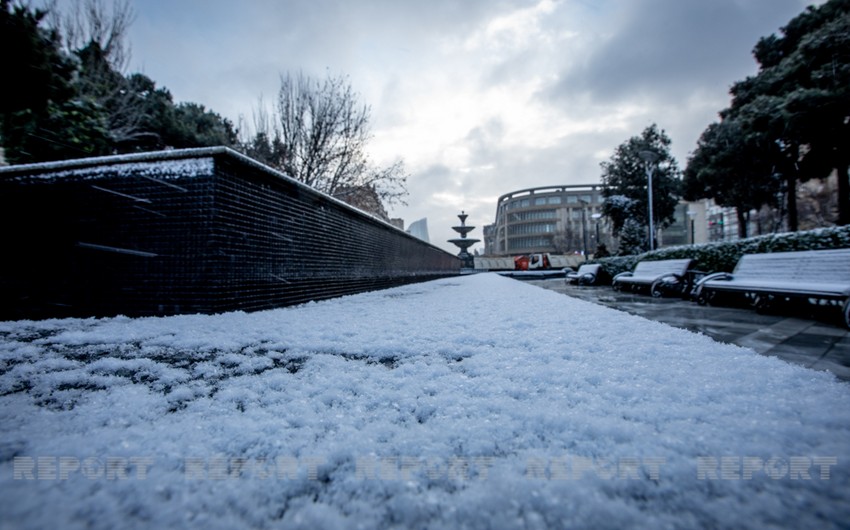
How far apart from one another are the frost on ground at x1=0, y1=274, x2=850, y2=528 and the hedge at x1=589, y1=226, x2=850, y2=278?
15.0ft

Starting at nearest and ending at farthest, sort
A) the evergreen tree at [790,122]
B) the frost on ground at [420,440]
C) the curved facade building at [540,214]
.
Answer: the frost on ground at [420,440] < the evergreen tree at [790,122] < the curved facade building at [540,214]

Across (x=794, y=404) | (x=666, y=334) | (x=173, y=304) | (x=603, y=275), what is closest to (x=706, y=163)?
(x=603, y=275)

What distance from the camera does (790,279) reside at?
4336mm

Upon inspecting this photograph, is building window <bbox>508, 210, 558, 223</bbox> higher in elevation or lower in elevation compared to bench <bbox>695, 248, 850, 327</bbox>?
higher

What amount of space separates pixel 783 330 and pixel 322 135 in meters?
14.8

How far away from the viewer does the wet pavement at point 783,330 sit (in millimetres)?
2221

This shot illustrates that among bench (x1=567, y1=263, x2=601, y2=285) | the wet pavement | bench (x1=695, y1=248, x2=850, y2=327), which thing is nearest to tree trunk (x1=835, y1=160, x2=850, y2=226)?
bench (x1=567, y1=263, x2=601, y2=285)

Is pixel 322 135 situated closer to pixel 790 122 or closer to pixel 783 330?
pixel 783 330

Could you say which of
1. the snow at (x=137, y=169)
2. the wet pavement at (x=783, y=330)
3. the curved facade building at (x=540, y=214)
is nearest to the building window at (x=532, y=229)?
the curved facade building at (x=540, y=214)

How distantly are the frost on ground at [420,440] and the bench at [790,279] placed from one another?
8.21 feet

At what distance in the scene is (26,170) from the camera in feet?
13.1

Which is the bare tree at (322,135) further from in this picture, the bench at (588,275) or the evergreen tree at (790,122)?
the evergreen tree at (790,122)

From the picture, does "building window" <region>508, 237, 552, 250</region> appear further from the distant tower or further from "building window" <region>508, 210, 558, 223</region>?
the distant tower

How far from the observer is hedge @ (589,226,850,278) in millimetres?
4742
